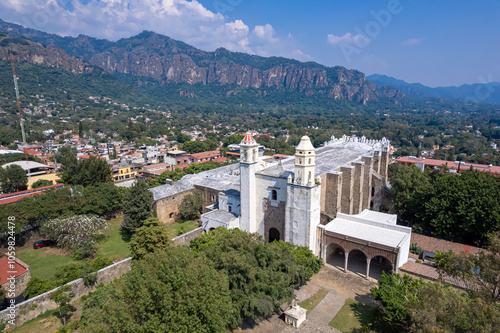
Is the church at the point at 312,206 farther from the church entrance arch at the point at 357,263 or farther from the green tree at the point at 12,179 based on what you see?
the green tree at the point at 12,179

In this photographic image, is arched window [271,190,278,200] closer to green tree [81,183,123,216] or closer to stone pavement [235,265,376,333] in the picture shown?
stone pavement [235,265,376,333]

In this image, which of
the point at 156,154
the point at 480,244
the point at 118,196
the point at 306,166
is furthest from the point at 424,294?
the point at 156,154

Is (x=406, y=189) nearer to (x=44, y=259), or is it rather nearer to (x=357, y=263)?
(x=357, y=263)

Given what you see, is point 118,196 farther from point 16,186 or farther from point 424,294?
point 424,294

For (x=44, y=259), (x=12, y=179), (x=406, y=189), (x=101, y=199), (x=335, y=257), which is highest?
(x=406, y=189)

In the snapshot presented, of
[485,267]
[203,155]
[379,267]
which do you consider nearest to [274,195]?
[379,267]

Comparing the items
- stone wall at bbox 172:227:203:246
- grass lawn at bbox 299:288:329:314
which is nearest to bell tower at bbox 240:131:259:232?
stone wall at bbox 172:227:203:246
